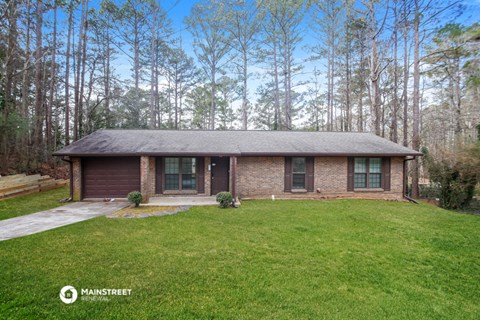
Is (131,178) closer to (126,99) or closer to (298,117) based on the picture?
(126,99)

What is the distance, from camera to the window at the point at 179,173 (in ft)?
32.0

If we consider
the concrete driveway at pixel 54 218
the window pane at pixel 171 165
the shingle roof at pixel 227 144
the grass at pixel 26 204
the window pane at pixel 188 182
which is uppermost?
the shingle roof at pixel 227 144

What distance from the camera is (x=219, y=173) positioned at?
1010 centimetres

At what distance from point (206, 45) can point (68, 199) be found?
15834 mm

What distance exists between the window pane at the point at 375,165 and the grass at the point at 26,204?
13.4m

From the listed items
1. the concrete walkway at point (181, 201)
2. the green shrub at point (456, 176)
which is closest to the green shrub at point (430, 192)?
the green shrub at point (456, 176)

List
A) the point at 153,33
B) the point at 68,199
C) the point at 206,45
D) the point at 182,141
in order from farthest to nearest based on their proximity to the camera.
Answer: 1. the point at 206,45
2. the point at 153,33
3. the point at 182,141
4. the point at 68,199

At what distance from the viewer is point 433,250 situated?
4.70 m

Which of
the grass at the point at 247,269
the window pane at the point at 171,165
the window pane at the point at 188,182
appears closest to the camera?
the grass at the point at 247,269

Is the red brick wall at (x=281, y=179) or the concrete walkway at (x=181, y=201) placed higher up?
the red brick wall at (x=281, y=179)

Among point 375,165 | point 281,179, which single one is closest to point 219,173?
point 281,179

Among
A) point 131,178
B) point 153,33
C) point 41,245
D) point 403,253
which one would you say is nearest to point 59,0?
point 153,33

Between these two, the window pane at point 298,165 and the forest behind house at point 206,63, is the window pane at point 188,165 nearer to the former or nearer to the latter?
the window pane at point 298,165

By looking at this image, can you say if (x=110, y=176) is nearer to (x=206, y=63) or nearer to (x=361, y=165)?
(x=361, y=165)
